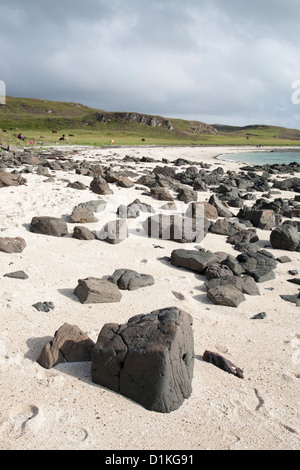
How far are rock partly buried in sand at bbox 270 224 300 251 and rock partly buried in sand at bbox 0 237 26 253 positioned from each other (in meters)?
6.35

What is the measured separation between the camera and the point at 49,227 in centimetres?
912

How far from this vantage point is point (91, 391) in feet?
13.0

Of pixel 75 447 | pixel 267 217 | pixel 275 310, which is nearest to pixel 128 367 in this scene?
pixel 75 447

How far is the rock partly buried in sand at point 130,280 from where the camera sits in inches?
258

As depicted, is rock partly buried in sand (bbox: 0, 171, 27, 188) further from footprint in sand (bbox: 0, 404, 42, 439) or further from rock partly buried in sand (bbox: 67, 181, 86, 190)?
footprint in sand (bbox: 0, 404, 42, 439)

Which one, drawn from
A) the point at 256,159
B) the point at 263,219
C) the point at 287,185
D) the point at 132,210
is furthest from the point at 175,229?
the point at 256,159

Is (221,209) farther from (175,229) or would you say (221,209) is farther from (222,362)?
(222,362)

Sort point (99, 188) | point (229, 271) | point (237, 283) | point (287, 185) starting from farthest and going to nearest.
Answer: point (287, 185), point (99, 188), point (229, 271), point (237, 283)

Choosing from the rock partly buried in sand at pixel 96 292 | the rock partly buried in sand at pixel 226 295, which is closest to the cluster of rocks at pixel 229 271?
the rock partly buried in sand at pixel 226 295

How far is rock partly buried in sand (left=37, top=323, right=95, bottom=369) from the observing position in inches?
171

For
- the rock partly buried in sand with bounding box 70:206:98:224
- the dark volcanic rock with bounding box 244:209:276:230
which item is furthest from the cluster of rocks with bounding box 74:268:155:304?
the dark volcanic rock with bounding box 244:209:276:230

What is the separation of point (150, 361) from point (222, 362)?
4.24 feet

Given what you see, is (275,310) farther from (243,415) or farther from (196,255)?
(243,415)

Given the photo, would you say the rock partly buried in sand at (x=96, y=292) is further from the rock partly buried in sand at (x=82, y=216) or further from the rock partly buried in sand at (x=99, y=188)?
the rock partly buried in sand at (x=99, y=188)
